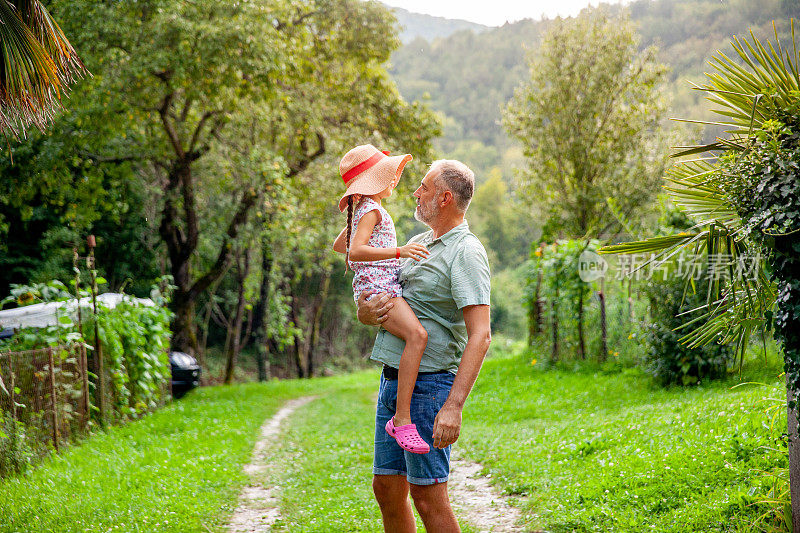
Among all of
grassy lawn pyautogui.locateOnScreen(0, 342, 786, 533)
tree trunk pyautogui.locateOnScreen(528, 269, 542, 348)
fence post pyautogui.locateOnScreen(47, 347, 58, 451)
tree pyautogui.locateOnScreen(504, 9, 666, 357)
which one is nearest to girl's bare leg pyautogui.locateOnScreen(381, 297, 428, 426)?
grassy lawn pyautogui.locateOnScreen(0, 342, 786, 533)

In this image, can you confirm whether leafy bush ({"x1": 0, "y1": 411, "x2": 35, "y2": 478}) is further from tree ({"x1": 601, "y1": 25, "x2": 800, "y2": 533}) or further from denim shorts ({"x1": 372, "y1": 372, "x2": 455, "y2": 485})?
tree ({"x1": 601, "y1": 25, "x2": 800, "y2": 533})

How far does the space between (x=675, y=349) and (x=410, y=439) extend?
6476 mm

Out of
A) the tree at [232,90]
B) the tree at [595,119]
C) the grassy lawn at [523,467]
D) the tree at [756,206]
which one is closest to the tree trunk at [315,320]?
the tree at [232,90]

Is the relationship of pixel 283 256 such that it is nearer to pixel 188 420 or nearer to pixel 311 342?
pixel 311 342

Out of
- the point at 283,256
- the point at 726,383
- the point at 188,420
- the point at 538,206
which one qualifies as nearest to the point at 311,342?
the point at 283,256

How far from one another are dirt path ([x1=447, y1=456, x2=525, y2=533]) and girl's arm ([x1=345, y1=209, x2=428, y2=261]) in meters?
2.57

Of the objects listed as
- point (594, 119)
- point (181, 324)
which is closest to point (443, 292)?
point (181, 324)

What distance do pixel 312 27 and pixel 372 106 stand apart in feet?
7.37

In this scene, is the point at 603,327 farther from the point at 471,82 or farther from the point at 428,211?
the point at 471,82

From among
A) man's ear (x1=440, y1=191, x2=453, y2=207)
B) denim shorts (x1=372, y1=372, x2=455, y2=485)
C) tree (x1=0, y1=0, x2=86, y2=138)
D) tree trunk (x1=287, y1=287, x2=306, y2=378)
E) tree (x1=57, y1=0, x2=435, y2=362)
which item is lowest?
tree trunk (x1=287, y1=287, x2=306, y2=378)

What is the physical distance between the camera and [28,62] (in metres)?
4.74

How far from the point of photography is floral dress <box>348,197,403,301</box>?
9.61 ft

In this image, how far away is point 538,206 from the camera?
21.1 m

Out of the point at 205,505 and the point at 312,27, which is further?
the point at 312,27
